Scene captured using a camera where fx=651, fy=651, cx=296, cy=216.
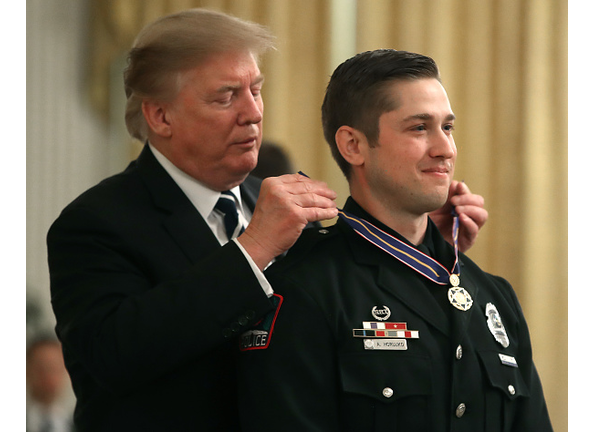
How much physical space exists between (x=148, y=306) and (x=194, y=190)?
0.36m

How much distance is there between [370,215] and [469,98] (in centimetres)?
154

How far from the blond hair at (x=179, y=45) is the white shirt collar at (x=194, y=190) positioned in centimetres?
15

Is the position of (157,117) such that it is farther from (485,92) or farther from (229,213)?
(485,92)

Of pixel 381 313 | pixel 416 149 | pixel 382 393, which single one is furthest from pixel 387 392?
pixel 416 149

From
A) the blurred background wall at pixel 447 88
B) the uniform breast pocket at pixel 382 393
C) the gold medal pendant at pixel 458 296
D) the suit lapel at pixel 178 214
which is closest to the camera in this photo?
the uniform breast pocket at pixel 382 393

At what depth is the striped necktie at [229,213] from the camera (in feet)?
4.70

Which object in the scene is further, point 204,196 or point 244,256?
point 204,196

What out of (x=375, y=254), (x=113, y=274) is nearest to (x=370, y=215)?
(x=375, y=254)

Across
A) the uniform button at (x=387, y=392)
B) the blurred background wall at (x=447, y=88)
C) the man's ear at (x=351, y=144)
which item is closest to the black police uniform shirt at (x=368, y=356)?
the uniform button at (x=387, y=392)

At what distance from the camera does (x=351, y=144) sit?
1265 mm

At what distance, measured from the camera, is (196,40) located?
1412mm

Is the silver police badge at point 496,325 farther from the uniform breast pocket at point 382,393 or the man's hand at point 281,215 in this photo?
the man's hand at point 281,215

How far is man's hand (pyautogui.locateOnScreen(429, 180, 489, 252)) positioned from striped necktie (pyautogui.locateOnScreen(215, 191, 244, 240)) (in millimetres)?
461

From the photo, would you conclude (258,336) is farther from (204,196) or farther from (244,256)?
(204,196)
